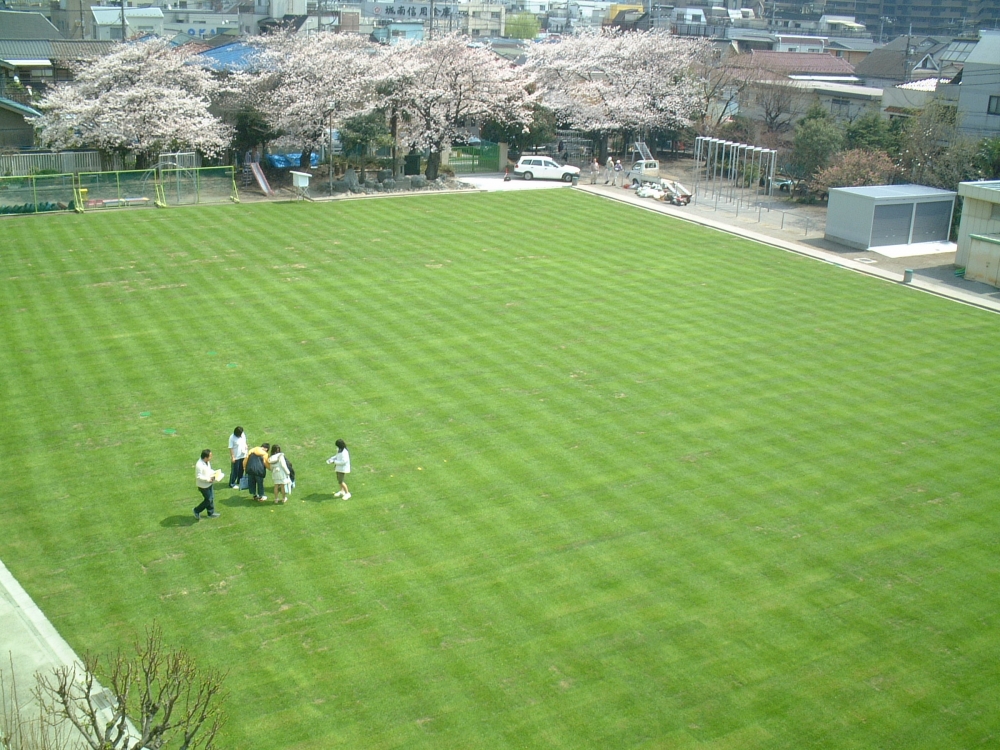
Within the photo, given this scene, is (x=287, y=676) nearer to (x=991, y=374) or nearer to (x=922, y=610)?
(x=922, y=610)

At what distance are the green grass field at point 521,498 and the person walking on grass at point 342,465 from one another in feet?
1.42

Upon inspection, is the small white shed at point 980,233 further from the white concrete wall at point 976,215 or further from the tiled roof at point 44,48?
the tiled roof at point 44,48

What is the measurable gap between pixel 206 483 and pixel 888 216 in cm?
3213

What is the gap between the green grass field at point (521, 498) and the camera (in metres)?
13.8

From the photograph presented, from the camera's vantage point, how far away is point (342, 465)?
1856 centimetres

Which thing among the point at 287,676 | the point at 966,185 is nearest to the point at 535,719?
the point at 287,676

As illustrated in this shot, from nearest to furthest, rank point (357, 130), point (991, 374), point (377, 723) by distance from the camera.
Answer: point (377, 723)
point (991, 374)
point (357, 130)

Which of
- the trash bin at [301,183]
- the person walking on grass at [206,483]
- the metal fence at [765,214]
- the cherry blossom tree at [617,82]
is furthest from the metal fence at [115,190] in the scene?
the person walking on grass at [206,483]

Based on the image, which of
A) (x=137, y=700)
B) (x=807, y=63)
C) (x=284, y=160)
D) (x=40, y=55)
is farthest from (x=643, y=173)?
(x=40, y=55)

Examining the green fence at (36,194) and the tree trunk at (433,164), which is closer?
the green fence at (36,194)

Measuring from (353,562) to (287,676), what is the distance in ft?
10.2

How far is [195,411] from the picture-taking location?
72.7ft

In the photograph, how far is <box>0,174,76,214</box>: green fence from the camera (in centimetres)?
3878

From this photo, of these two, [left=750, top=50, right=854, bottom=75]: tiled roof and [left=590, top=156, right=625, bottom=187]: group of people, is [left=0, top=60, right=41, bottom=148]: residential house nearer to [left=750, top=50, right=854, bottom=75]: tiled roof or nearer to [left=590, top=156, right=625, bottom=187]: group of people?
[left=590, top=156, right=625, bottom=187]: group of people
